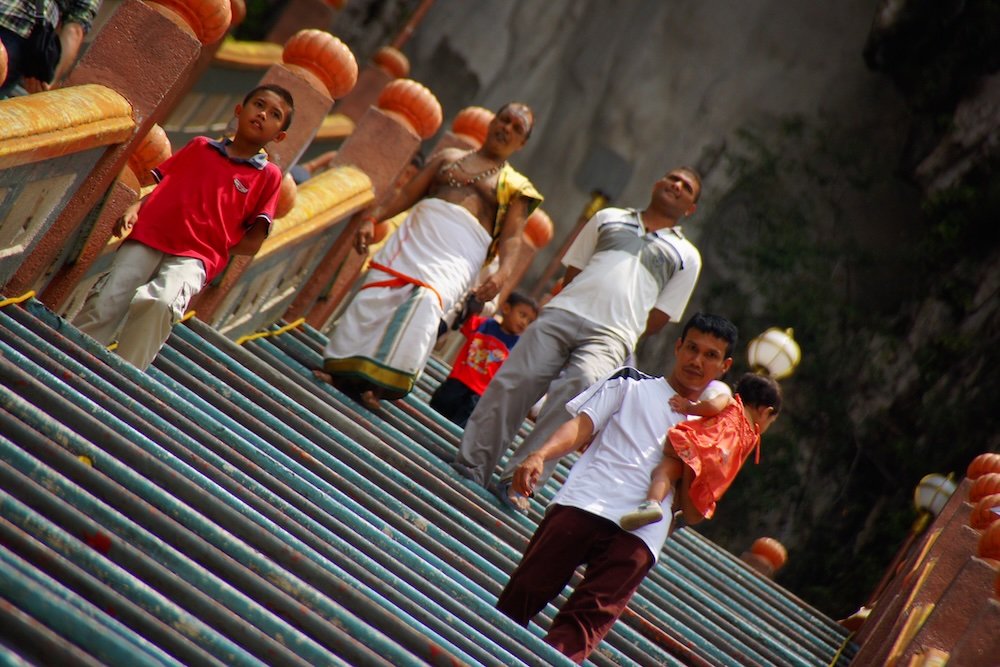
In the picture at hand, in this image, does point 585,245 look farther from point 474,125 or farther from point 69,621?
point 69,621

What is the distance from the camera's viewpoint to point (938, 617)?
4.91 m

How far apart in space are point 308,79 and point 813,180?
1251 cm

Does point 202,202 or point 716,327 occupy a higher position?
point 716,327

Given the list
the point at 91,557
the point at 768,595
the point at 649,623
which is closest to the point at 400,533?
the point at 649,623

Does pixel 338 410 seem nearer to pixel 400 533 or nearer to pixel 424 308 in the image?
pixel 424 308

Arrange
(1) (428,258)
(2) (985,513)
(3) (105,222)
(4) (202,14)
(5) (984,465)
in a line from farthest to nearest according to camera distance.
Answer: (5) (984,465) < (1) (428,258) < (2) (985,513) < (3) (105,222) < (4) (202,14)

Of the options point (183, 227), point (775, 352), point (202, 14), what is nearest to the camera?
point (183, 227)

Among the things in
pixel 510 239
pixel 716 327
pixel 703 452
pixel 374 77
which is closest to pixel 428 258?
pixel 510 239

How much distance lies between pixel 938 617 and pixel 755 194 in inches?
579

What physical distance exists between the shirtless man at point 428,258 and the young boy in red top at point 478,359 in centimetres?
95

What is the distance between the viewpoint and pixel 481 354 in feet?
28.6

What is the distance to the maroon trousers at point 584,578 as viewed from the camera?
16.4 ft

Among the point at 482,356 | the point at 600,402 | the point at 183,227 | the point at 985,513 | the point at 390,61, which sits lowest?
the point at 183,227

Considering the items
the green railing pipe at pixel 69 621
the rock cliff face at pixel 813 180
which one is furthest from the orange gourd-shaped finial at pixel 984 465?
the green railing pipe at pixel 69 621
